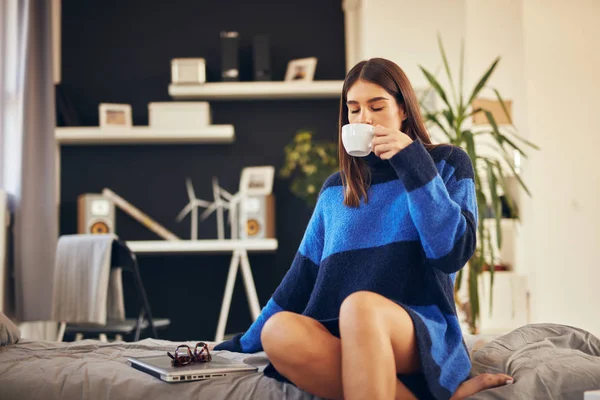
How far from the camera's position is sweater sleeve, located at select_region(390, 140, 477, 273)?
56.1 inches

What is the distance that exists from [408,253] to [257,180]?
2.99 metres

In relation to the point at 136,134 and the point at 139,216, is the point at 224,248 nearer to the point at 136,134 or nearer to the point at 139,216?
the point at 139,216

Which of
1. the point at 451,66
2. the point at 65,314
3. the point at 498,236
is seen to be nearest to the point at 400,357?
the point at 498,236

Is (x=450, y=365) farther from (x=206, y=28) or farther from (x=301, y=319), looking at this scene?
(x=206, y=28)

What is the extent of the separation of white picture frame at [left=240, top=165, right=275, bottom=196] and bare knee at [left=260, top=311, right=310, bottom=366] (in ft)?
9.76

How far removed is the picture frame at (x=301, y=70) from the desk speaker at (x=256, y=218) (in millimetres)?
783

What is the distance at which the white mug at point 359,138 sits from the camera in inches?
58.6

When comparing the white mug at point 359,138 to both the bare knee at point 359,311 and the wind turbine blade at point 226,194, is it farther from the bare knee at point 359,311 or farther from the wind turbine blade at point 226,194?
the wind turbine blade at point 226,194

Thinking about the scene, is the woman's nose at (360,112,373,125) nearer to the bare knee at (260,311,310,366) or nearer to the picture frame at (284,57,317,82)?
the bare knee at (260,311,310,366)

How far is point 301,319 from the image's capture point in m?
1.44

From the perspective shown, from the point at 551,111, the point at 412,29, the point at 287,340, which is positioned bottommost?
the point at 287,340

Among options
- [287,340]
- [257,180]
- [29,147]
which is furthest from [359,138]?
[257,180]

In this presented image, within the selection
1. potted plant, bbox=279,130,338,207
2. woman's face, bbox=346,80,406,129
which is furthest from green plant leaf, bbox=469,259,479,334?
woman's face, bbox=346,80,406,129

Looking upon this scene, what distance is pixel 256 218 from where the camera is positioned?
171 inches
